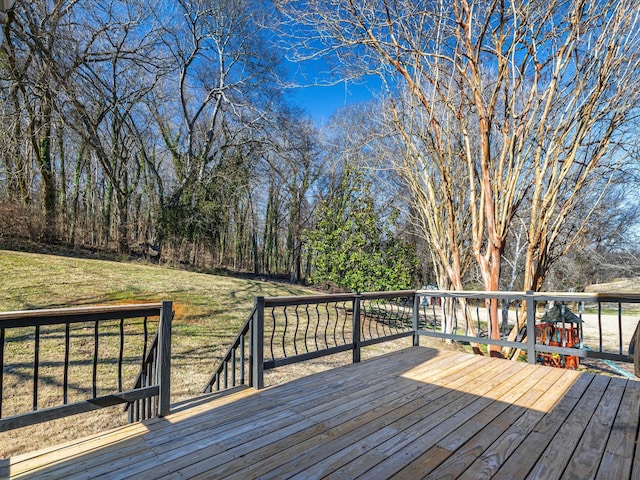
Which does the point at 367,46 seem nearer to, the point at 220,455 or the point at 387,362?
the point at 387,362

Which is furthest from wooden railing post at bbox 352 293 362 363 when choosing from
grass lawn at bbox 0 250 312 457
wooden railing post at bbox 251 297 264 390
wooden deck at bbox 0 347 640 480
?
grass lawn at bbox 0 250 312 457

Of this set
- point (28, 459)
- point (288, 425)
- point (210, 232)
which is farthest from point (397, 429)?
point (210, 232)

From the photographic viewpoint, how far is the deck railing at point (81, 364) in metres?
1.96

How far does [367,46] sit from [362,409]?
491cm

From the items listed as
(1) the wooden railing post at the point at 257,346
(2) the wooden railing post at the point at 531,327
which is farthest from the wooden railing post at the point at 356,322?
(2) the wooden railing post at the point at 531,327

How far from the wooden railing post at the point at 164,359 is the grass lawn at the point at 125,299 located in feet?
6.57

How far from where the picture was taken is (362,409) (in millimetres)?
2547

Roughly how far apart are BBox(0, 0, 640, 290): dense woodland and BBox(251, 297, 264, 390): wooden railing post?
8.91 ft

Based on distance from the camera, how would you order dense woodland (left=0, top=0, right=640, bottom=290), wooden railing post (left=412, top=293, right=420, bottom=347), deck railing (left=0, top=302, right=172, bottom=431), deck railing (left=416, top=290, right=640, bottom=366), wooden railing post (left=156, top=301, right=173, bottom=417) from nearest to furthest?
deck railing (left=0, top=302, right=172, bottom=431), wooden railing post (left=156, top=301, right=173, bottom=417), deck railing (left=416, top=290, right=640, bottom=366), dense woodland (left=0, top=0, right=640, bottom=290), wooden railing post (left=412, top=293, right=420, bottom=347)

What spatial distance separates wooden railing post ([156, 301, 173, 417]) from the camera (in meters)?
2.39

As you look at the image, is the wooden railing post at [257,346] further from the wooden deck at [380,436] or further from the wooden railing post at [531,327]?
the wooden railing post at [531,327]

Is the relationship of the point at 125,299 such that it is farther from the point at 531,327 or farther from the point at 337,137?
the point at 337,137

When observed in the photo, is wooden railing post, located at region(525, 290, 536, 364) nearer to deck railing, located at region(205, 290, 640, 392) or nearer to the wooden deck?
deck railing, located at region(205, 290, 640, 392)

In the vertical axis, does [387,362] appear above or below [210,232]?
below
